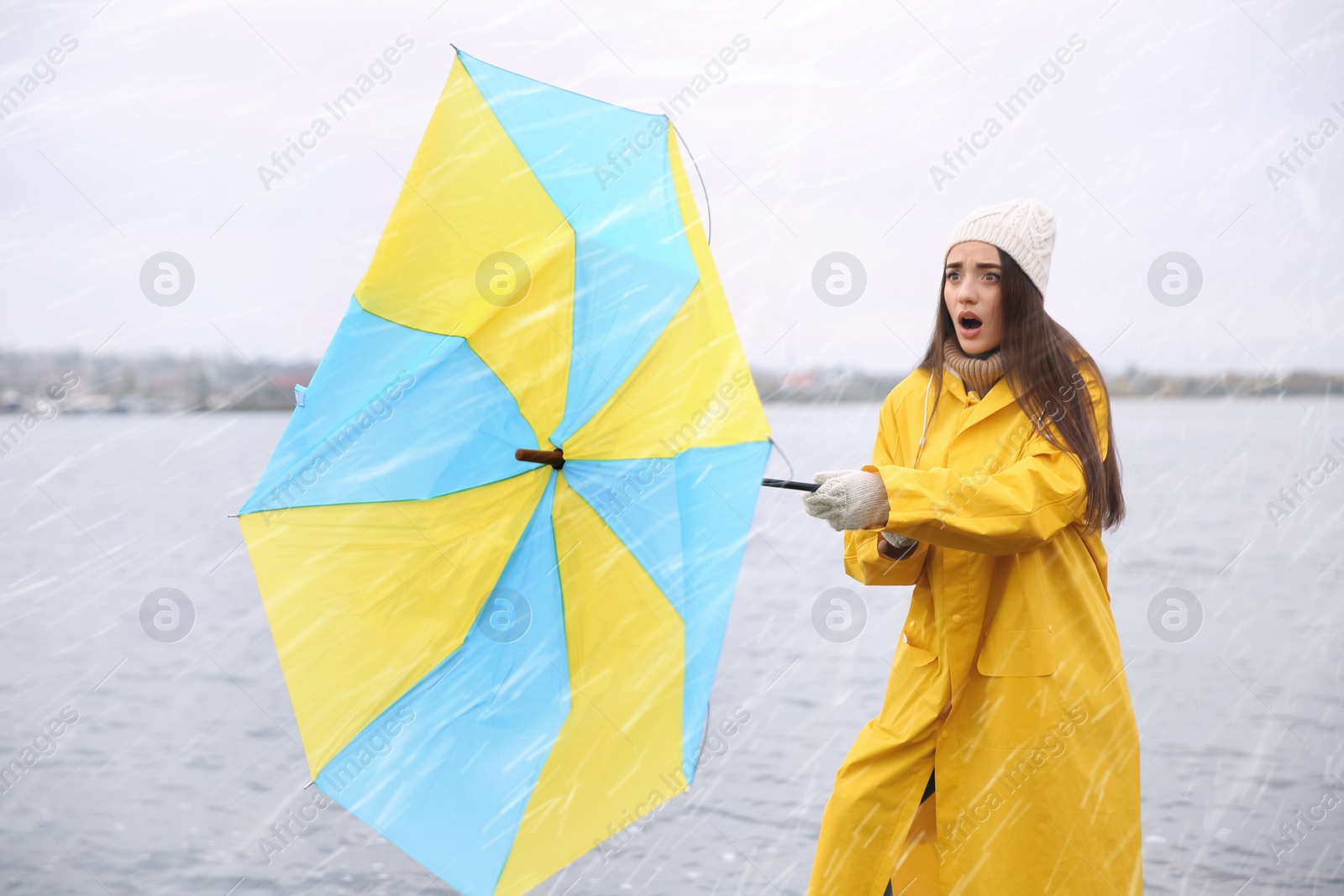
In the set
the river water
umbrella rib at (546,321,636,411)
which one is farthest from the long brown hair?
the river water

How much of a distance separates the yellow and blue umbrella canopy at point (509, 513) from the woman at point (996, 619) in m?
0.39

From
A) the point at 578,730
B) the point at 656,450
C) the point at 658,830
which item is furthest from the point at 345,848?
the point at 656,450

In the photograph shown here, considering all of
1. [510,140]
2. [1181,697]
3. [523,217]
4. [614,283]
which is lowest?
[1181,697]

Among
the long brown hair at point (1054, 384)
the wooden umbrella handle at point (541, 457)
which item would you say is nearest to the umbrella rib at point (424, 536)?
the wooden umbrella handle at point (541, 457)

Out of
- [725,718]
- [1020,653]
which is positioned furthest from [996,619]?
[725,718]

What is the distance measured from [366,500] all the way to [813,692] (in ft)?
17.4

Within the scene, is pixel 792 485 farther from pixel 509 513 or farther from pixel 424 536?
pixel 424 536

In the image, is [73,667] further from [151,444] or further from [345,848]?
[151,444]

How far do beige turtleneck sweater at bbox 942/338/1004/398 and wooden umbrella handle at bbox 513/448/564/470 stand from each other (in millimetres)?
883

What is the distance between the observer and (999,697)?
7.78 feet

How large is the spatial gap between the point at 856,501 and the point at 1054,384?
530mm

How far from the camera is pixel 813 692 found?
7340mm

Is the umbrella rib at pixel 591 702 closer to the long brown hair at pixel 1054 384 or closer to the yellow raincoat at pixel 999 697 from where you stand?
the yellow raincoat at pixel 999 697

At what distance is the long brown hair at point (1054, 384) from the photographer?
2.37m
